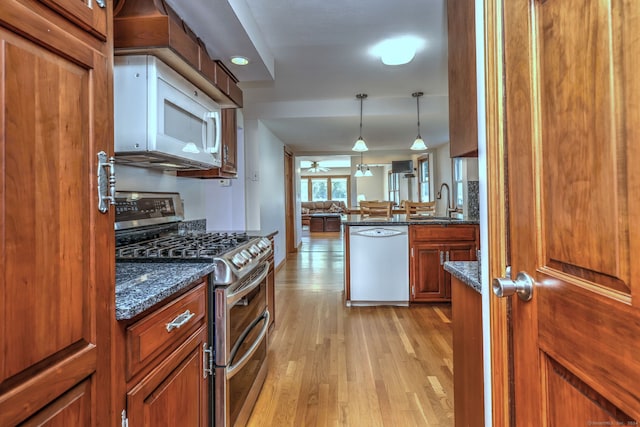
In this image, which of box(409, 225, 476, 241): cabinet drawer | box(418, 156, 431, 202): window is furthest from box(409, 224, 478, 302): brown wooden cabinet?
box(418, 156, 431, 202): window

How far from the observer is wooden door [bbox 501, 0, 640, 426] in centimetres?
50

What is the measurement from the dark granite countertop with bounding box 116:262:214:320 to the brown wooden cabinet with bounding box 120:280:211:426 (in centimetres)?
5

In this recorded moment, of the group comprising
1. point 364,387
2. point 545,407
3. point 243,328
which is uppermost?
point 545,407

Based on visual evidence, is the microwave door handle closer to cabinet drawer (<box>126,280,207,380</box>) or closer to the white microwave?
the white microwave

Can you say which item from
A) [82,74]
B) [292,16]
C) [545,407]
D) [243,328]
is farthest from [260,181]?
[545,407]

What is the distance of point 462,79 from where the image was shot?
1.20 m

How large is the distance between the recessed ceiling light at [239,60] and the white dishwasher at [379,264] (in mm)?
1851

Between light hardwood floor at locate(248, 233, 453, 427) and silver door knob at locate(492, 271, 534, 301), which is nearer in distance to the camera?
silver door knob at locate(492, 271, 534, 301)

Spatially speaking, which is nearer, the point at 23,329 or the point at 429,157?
the point at 23,329

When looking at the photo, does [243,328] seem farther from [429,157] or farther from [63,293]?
[429,157]

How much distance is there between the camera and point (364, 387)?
196 cm

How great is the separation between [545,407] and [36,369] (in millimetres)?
971

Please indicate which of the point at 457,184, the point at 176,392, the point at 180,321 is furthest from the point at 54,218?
the point at 457,184

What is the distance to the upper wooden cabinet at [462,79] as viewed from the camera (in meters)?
1.10
